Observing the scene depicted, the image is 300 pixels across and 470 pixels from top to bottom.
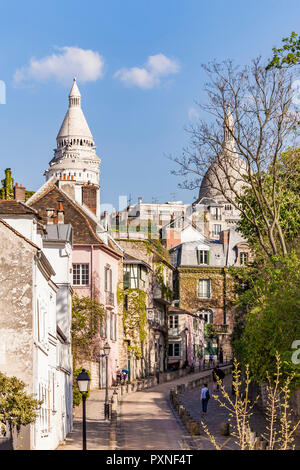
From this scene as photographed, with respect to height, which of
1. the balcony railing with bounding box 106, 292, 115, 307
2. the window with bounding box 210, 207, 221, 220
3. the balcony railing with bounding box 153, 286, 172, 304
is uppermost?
the window with bounding box 210, 207, 221, 220

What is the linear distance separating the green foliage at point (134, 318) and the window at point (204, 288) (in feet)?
87.6

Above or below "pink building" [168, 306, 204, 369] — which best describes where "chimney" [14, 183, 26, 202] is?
above

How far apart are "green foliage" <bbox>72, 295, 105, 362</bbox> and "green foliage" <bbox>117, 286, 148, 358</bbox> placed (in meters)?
6.62

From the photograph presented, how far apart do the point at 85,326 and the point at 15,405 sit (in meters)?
29.1

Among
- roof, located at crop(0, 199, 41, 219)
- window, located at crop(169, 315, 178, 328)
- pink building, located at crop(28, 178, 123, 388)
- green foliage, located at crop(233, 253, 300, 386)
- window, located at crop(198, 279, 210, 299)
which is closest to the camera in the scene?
roof, located at crop(0, 199, 41, 219)

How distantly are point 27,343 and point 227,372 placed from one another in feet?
150

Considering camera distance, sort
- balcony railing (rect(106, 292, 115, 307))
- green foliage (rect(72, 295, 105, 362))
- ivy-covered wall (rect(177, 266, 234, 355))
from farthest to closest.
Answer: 1. ivy-covered wall (rect(177, 266, 234, 355))
2. balcony railing (rect(106, 292, 115, 307))
3. green foliage (rect(72, 295, 105, 362))

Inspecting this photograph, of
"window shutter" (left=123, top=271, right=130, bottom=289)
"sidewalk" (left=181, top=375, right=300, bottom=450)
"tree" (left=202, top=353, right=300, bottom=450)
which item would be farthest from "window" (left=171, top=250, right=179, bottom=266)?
"tree" (left=202, top=353, right=300, bottom=450)

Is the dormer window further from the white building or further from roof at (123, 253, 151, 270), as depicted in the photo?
the white building

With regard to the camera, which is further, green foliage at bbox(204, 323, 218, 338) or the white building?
green foliage at bbox(204, 323, 218, 338)

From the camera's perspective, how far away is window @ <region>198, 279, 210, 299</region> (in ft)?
286

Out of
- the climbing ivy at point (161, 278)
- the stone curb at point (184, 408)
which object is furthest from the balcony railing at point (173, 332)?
the stone curb at point (184, 408)
